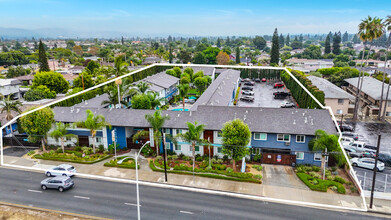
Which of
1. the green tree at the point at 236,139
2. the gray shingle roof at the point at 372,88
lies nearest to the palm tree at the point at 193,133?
the green tree at the point at 236,139

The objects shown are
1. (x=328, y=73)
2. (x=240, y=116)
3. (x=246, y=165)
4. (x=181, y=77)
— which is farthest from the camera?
(x=328, y=73)

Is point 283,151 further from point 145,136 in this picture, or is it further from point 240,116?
point 145,136

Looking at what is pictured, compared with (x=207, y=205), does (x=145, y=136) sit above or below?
above

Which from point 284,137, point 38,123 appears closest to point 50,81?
point 38,123

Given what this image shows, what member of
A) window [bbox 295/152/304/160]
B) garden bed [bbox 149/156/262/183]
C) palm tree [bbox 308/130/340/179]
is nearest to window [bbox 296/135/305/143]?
window [bbox 295/152/304/160]

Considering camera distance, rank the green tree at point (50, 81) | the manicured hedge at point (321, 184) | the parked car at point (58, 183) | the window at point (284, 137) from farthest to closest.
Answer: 1. the green tree at point (50, 81)
2. the window at point (284, 137)
3. the parked car at point (58, 183)
4. the manicured hedge at point (321, 184)

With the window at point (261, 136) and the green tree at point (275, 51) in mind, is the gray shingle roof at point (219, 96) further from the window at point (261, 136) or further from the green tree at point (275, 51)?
the green tree at point (275, 51)

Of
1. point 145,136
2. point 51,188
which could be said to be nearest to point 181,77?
point 145,136
